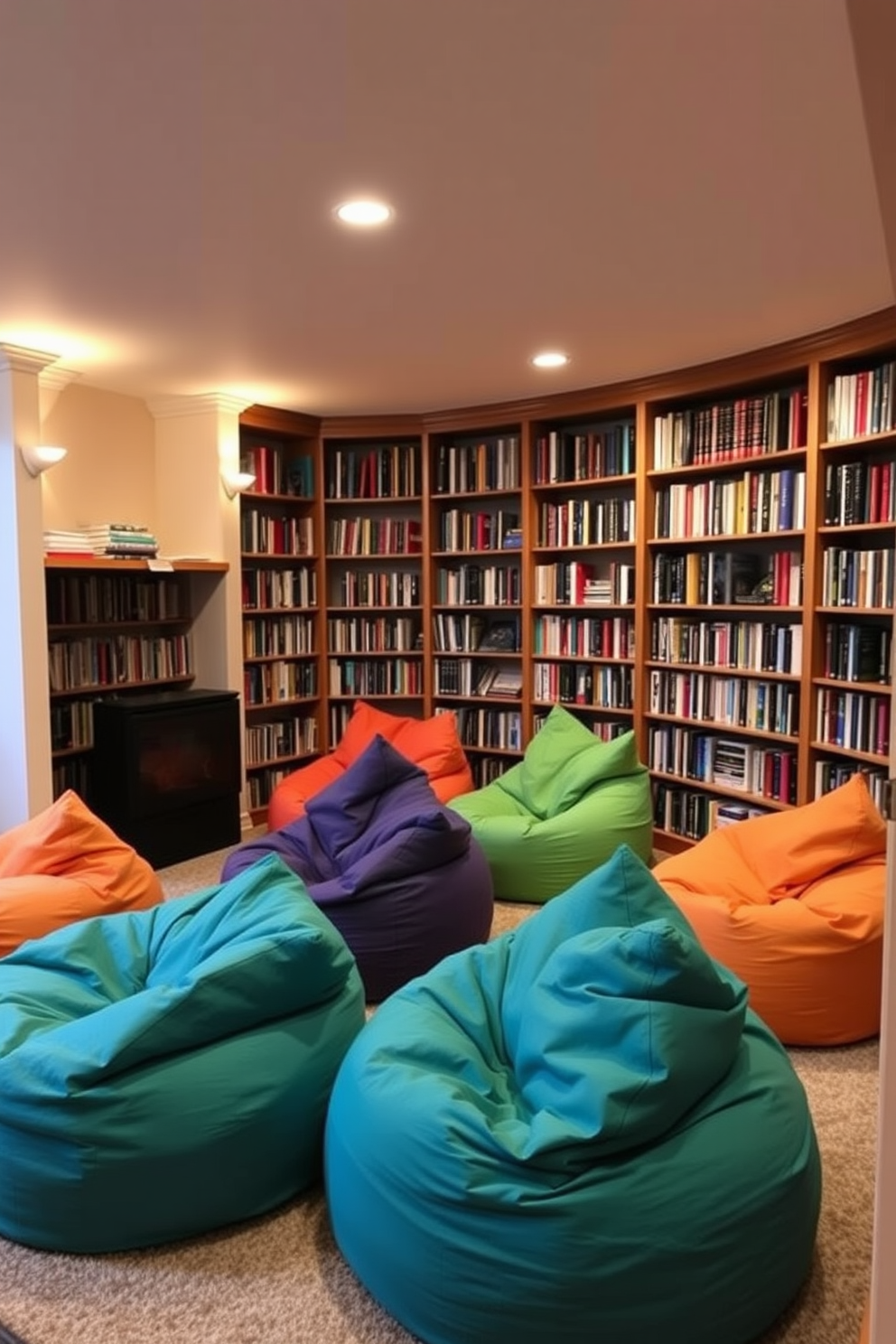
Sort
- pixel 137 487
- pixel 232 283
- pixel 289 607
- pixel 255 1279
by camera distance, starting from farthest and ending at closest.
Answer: pixel 289 607 < pixel 137 487 < pixel 232 283 < pixel 255 1279

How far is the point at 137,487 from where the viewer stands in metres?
5.23

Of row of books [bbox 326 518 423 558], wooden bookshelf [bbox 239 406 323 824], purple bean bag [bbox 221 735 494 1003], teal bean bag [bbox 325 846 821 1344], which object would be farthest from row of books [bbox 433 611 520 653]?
teal bean bag [bbox 325 846 821 1344]

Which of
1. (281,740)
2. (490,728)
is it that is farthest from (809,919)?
(281,740)

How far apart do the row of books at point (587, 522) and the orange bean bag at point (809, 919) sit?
2215 mm

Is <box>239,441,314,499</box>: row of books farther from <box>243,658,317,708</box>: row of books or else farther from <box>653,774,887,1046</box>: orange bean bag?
<box>653,774,887,1046</box>: orange bean bag

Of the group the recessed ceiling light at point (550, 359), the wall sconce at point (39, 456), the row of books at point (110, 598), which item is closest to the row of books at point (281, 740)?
the row of books at point (110, 598)

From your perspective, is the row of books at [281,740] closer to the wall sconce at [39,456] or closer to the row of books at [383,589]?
the row of books at [383,589]

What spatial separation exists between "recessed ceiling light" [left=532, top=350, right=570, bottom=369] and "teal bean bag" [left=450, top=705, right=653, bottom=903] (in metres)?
1.70

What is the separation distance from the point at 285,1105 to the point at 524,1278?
0.66m

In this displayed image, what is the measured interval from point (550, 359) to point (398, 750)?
2083 mm

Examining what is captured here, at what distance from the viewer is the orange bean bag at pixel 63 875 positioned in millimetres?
2977

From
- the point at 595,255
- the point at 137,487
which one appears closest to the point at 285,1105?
the point at 595,255

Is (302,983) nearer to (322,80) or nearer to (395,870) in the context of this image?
(395,870)

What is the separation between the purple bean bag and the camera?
3074 millimetres
